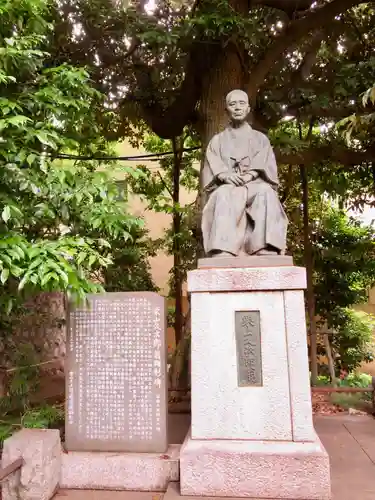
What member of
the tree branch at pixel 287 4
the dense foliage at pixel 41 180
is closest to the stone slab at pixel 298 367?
the dense foliage at pixel 41 180

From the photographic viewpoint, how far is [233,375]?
131 inches

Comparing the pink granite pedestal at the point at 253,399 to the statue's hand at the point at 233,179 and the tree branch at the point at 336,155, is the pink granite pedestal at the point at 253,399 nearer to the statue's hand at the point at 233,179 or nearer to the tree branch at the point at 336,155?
the statue's hand at the point at 233,179

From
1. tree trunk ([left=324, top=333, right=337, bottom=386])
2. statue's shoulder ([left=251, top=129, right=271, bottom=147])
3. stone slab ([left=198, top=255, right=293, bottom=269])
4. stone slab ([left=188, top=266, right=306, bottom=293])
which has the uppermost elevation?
statue's shoulder ([left=251, top=129, right=271, bottom=147])

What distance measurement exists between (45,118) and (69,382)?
2.22 metres

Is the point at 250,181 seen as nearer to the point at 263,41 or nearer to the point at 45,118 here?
the point at 45,118

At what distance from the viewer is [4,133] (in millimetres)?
2771

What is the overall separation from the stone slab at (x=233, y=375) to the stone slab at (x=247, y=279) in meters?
0.06

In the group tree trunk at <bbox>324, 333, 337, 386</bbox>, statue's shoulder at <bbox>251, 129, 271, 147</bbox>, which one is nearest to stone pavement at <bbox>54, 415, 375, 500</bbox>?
tree trunk at <bbox>324, 333, 337, 386</bbox>

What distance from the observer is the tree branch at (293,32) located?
602 centimetres

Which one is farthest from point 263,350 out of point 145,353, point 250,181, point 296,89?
point 296,89

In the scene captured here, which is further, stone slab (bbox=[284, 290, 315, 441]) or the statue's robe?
the statue's robe

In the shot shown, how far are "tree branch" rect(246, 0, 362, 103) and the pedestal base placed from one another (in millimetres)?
4777

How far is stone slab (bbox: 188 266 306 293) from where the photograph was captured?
10.9ft

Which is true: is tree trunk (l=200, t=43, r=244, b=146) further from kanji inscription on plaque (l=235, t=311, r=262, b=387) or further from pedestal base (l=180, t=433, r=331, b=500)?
pedestal base (l=180, t=433, r=331, b=500)
